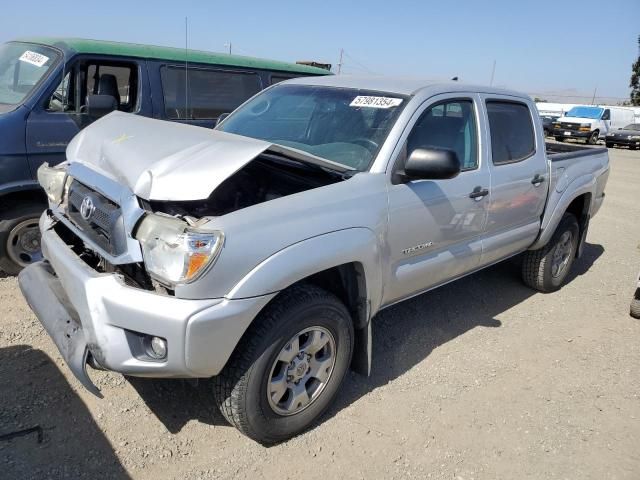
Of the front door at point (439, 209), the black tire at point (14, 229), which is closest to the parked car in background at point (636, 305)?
the front door at point (439, 209)

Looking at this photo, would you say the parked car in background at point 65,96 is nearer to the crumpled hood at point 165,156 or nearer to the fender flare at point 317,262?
the crumpled hood at point 165,156

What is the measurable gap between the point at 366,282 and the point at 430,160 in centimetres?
75

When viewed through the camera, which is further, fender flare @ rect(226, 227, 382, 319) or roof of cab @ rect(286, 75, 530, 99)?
roof of cab @ rect(286, 75, 530, 99)

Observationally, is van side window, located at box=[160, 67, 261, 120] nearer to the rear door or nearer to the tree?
the rear door

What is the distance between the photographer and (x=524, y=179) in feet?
13.3

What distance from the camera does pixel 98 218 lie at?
99.0 inches

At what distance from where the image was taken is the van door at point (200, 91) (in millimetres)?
5273

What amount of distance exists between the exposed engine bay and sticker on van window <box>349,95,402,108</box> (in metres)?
0.64

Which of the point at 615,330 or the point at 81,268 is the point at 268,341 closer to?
the point at 81,268

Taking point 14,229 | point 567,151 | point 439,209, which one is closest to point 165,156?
point 439,209

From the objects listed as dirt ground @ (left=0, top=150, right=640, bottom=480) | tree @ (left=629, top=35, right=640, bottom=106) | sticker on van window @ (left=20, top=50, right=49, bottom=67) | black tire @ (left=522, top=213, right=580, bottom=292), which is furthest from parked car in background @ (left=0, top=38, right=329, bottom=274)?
tree @ (left=629, top=35, right=640, bottom=106)

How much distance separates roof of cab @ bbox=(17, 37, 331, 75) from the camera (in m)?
4.75

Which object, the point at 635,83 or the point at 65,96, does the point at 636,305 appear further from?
the point at 635,83

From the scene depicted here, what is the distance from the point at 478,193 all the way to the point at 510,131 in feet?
2.99
